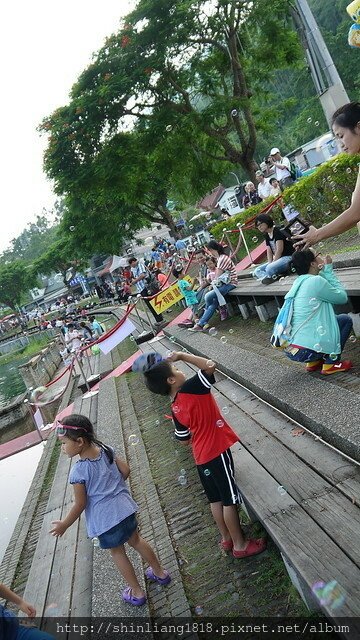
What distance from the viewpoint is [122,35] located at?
1742 centimetres

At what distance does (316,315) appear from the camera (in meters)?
4.75

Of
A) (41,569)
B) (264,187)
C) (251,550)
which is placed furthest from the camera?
(264,187)

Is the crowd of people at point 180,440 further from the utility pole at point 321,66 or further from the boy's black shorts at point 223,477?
the utility pole at point 321,66

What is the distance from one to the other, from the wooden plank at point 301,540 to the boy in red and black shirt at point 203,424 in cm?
21

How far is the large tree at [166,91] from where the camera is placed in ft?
55.2

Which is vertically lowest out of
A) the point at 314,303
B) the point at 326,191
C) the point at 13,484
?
the point at 13,484

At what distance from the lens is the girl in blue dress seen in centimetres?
319

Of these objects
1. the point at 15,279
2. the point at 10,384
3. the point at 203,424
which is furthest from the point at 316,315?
the point at 15,279

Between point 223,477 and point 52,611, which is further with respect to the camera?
point 52,611

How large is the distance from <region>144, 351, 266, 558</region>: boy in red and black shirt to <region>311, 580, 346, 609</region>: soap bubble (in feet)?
3.14

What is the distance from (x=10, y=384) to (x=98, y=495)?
113 ft

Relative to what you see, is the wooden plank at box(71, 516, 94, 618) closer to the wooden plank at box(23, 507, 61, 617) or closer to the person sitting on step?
the wooden plank at box(23, 507, 61, 617)

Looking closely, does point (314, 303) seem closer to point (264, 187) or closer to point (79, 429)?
point (79, 429)

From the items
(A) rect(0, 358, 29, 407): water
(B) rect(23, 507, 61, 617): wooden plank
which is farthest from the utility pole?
(A) rect(0, 358, 29, 407): water
